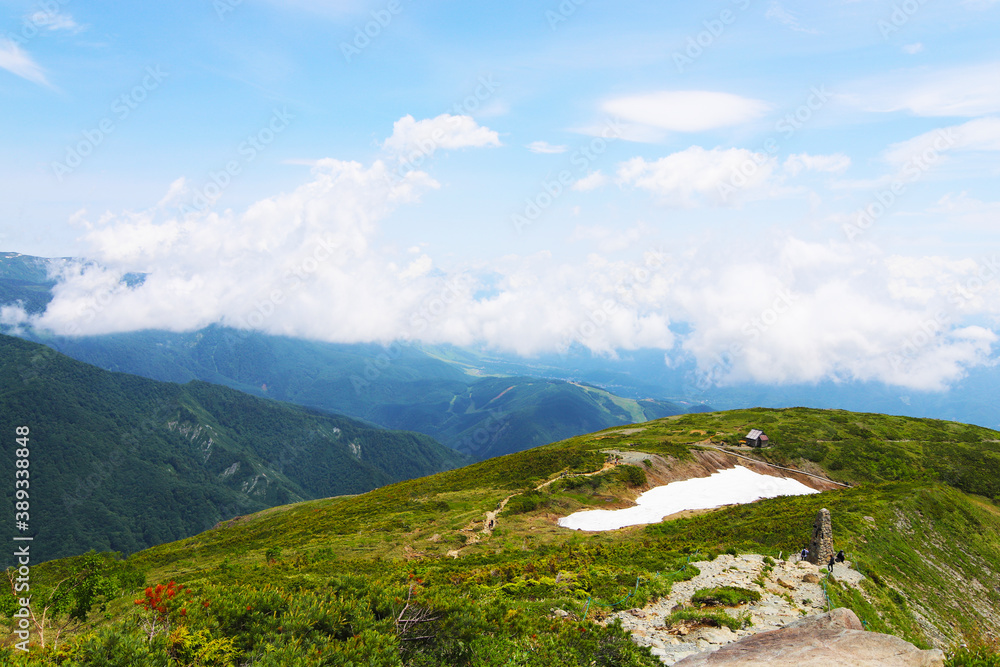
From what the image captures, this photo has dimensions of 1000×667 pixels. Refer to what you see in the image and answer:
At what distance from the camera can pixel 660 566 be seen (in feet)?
81.5

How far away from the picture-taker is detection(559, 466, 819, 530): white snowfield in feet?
150

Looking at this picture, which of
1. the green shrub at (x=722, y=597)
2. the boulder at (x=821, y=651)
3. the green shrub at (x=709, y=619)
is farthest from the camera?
the green shrub at (x=722, y=597)

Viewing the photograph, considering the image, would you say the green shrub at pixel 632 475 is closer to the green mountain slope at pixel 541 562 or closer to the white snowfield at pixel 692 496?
the green mountain slope at pixel 541 562

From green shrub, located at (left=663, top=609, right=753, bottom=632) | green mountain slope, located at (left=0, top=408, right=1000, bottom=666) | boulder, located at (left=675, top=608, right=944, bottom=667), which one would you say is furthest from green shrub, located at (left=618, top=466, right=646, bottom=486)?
boulder, located at (left=675, top=608, right=944, bottom=667)

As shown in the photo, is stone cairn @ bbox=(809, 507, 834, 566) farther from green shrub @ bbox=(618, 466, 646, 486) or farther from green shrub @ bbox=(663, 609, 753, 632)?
green shrub @ bbox=(618, 466, 646, 486)

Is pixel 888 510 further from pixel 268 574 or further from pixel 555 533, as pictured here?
pixel 268 574

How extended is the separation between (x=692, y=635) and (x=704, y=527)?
22077mm

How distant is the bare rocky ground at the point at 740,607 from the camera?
54.3ft

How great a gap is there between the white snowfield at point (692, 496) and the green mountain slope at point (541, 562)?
221 centimetres

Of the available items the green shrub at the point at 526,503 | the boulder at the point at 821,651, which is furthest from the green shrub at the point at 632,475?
the boulder at the point at 821,651

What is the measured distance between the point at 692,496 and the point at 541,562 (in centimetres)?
3348

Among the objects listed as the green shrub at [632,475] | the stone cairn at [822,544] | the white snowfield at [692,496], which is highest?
the stone cairn at [822,544]

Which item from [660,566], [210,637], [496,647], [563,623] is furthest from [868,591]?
[210,637]

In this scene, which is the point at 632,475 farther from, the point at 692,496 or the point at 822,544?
the point at 822,544
